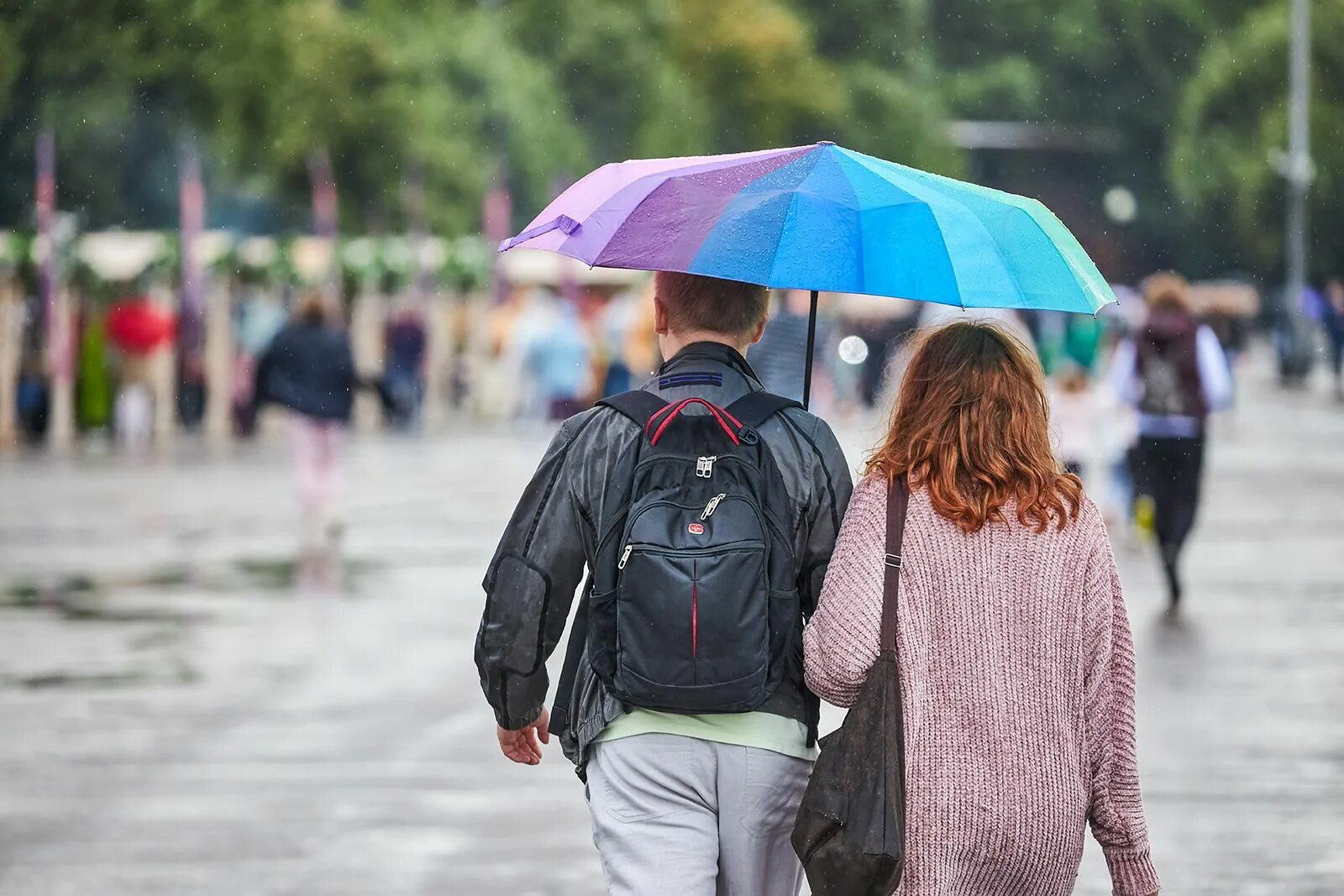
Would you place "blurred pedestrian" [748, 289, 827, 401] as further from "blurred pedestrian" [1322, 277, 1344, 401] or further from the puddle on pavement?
"blurred pedestrian" [1322, 277, 1344, 401]

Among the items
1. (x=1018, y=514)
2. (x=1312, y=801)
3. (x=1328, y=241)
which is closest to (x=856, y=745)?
(x=1018, y=514)

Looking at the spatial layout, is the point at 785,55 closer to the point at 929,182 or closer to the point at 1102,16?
the point at 1102,16

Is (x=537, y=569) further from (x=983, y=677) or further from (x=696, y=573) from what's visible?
(x=983, y=677)

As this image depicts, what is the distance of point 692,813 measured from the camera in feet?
11.7

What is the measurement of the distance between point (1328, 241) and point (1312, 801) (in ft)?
167

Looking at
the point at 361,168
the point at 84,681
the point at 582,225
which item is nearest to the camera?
the point at 582,225

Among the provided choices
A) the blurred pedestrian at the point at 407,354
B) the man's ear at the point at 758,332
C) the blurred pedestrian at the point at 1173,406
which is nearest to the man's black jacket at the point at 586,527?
the man's ear at the point at 758,332

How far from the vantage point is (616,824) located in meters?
3.59

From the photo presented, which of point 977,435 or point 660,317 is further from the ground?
point 660,317

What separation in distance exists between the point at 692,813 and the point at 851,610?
0.42 meters

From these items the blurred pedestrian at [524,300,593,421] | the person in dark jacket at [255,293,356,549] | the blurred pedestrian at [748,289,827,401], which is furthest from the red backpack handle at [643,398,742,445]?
the blurred pedestrian at [524,300,593,421]

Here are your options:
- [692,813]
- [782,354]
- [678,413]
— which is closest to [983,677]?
[692,813]

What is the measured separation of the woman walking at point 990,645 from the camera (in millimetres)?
3438

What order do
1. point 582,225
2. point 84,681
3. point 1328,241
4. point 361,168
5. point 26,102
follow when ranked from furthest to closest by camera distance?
1. point 1328,241
2. point 361,168
3. point 26,102
4. point 84,681
5. point 582,225
